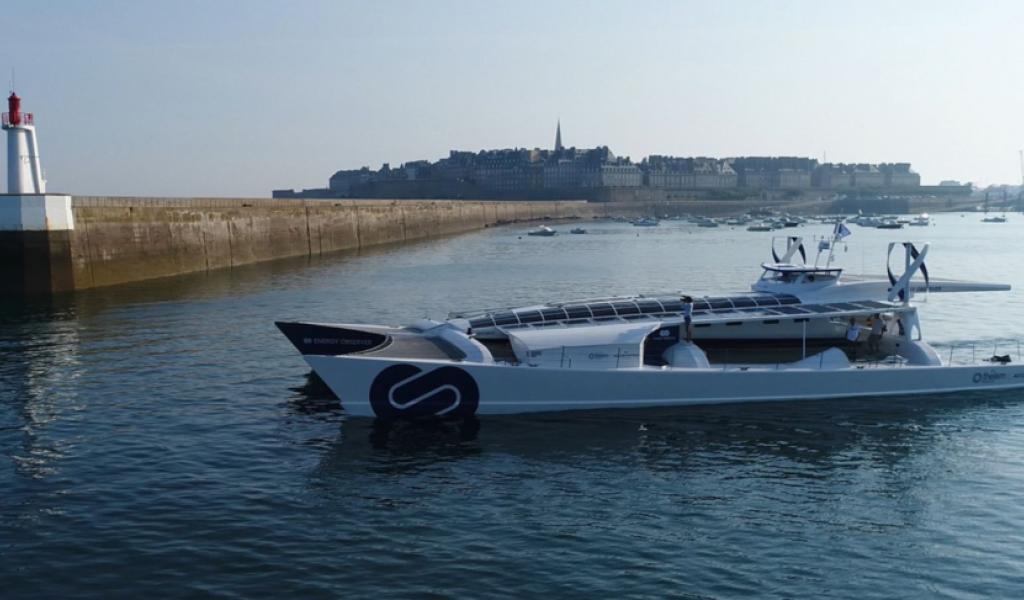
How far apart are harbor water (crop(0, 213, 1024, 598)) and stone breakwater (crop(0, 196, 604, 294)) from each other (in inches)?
642

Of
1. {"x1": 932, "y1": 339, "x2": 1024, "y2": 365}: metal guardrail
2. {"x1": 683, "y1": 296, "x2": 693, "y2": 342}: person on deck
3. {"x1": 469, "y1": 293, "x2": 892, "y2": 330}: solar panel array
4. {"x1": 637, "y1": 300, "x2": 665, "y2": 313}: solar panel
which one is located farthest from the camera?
{"x1": 932, "y1": 339, "x2": 1024, "y2": 365}: metal guardrail

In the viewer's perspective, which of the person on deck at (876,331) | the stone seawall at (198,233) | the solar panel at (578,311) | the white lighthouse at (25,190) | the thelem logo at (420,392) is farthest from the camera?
the stone seawall at (198,233)

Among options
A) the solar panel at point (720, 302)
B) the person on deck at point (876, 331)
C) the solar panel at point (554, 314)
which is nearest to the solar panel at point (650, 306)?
the solar panel at point (720, 302)

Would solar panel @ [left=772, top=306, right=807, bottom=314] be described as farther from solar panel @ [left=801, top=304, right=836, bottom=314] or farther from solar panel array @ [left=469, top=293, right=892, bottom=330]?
solar panel @ [left=801, top=304, right=836, bottom=314]

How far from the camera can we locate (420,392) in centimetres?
2627

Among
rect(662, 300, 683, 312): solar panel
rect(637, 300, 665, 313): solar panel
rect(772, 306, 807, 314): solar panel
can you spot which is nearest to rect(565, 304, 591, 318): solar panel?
rect(637, 300, 665, 313): solar panel

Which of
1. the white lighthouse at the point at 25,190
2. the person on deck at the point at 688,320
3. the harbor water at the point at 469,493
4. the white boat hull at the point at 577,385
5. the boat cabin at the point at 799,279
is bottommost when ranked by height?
the harbor water at the point at 469,493

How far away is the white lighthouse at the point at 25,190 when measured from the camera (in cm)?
5216

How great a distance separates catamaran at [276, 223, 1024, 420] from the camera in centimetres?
2648

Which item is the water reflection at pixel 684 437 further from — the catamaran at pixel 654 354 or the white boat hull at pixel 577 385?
the catamaran at pixel 654 354

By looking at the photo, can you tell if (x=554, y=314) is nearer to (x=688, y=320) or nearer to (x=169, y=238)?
(x=688, y=320)

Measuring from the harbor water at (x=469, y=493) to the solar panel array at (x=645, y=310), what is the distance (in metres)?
3.62

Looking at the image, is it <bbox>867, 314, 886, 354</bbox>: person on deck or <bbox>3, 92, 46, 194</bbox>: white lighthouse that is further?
<bbox>3, 92, 46, 194</bbox>: white lighthouse

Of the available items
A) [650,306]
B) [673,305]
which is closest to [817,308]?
[673,305]
